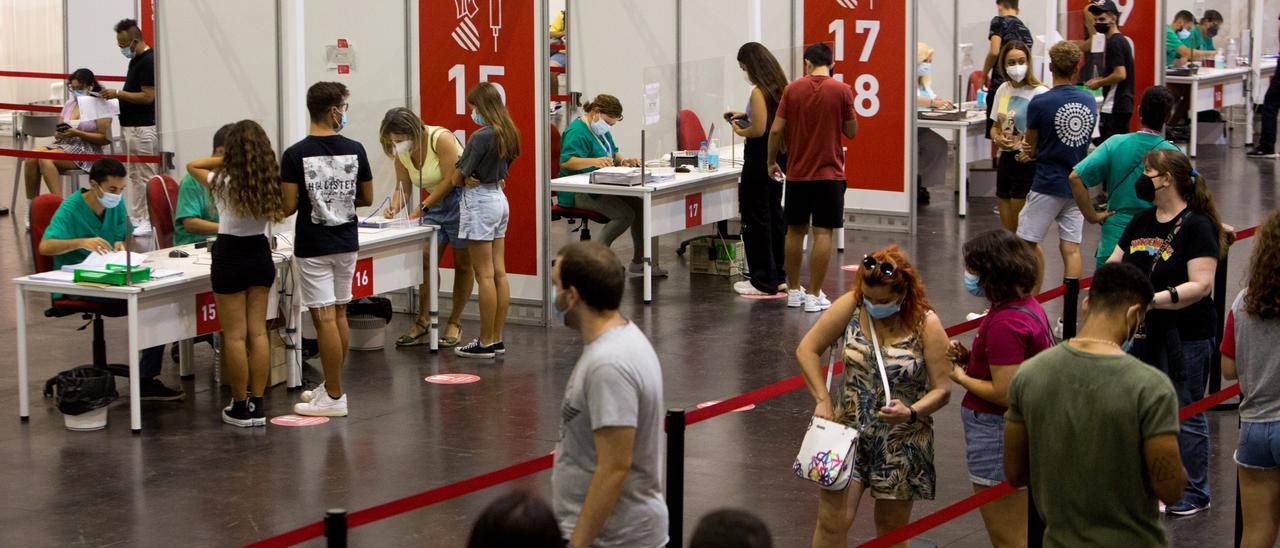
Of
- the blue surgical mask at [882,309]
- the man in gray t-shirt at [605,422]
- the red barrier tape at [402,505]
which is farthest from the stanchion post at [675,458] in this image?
the blue surgical mask at [882,309]

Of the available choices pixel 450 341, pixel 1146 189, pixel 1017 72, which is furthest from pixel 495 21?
pixel 1146 189

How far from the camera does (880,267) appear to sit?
14.8 ft

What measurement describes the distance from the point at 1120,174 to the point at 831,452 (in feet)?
10.3

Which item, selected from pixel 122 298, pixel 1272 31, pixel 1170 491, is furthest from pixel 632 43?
pixel 1272 31

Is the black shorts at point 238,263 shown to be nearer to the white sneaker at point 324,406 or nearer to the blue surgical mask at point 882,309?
the white sneaker at point 324,406

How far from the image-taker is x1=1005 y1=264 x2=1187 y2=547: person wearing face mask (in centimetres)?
372

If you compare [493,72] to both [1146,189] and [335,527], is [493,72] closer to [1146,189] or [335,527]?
[1146,189]

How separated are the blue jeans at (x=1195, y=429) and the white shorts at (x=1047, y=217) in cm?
279

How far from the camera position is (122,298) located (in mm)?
7199

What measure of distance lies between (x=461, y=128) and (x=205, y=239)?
186 centimetres

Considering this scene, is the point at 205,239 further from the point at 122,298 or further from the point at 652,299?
the point at 652,299

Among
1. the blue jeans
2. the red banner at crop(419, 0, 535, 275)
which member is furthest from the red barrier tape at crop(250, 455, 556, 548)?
the red banner at crop(419, 0, 535, 275)

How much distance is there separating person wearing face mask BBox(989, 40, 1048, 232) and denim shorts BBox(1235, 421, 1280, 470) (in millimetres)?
4562

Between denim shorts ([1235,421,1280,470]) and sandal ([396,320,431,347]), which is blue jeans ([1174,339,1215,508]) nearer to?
denim shorts ([1235,421,1280,470])
